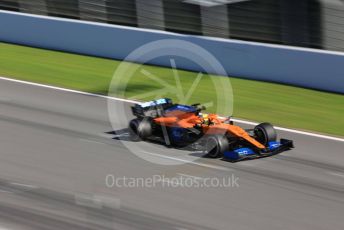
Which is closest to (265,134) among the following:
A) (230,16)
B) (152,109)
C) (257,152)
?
(257,152)

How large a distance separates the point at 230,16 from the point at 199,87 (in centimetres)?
291

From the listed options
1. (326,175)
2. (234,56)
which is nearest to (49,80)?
(234,56)

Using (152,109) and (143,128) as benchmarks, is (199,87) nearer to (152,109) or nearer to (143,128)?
(152,109)

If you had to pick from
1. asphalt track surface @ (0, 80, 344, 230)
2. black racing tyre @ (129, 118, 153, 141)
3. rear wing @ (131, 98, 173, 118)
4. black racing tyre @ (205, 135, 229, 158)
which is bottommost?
asphalt track surface @ (0, 80, 344, 230)

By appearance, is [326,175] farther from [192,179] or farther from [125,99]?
[125,99]

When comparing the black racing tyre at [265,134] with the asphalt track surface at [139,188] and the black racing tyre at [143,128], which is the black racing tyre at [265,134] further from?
the black racing tyre at [143,128]

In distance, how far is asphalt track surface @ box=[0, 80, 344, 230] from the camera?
9.39 meters

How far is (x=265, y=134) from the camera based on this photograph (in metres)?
12.2

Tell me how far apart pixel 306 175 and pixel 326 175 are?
1.10ft

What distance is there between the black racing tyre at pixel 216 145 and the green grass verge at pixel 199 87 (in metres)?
3.21

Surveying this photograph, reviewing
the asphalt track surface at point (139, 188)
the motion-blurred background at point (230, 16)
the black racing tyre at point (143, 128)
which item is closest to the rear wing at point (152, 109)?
the black racing tyre at point (143, 128)

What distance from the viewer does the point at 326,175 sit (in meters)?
11.4

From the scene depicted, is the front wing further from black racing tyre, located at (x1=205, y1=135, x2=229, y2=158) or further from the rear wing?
the rear wing

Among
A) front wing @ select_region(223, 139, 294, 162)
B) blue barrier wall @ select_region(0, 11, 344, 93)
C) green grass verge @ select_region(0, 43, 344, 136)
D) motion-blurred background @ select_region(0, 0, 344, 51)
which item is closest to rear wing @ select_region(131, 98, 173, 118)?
front wing @ select_region(223, 139, 294, 162)
